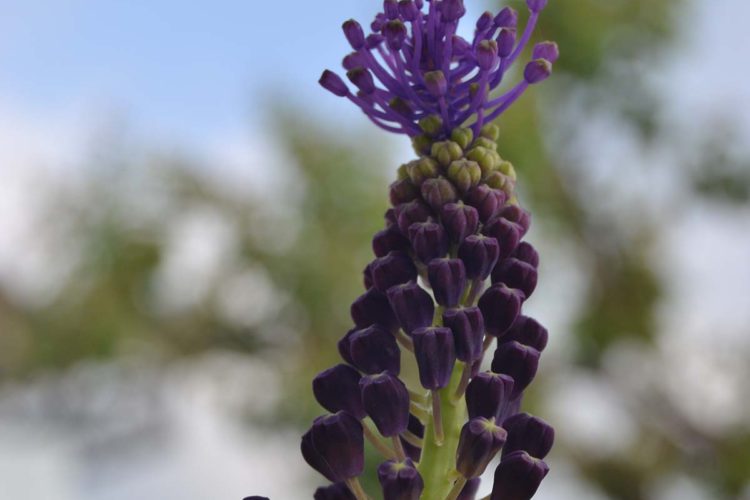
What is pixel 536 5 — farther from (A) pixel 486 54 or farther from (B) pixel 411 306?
(B) pixel 411 306

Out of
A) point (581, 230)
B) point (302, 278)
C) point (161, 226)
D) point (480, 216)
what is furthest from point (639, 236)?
point (480, 216)

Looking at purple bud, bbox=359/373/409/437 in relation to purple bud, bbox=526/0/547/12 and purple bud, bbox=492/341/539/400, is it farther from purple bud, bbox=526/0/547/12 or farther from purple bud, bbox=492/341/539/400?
purple bud, bbox=526/0/547/12

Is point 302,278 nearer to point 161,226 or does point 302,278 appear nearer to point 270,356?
point 270,356

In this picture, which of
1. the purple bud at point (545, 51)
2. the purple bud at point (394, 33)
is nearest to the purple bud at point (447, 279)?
the purple bud at point (394, 33)

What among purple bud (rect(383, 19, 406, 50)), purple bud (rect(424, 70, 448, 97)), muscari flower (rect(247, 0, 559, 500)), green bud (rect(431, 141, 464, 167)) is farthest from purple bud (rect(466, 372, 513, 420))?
purple bud (rect(383, 19, 406, 50))

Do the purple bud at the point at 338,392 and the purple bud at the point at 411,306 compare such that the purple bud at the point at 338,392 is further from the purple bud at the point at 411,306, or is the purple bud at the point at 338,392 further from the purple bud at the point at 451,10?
the purple bud at the point at 451,10

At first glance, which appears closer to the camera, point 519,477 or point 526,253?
point 519,477

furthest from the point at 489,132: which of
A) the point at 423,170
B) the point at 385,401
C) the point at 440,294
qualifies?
the point at 385,401
